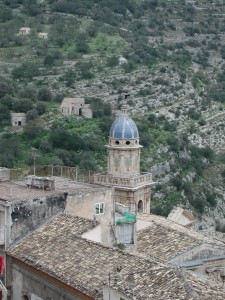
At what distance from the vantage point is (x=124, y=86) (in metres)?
93.3

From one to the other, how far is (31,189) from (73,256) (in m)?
5.62

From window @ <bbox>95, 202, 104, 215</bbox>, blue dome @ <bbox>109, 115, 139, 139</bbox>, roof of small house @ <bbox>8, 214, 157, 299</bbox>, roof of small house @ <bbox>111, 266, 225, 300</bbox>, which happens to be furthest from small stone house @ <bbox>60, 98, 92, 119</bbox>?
roof of small house @ <bbox>111, 266, 225, 300</bbox>

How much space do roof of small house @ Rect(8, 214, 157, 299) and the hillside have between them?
3574 centimetres

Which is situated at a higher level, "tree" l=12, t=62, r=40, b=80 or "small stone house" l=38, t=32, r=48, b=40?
"small stone house" l=38, t=32, r=48, b=40

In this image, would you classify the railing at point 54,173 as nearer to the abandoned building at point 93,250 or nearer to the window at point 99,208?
the abandoned building at point 93,250

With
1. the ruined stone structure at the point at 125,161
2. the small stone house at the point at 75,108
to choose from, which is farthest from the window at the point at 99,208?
the small stone house at the point at 75,108

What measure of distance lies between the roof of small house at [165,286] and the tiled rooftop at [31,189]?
6.84m

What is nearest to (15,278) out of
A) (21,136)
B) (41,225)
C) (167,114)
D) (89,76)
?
(41,225)

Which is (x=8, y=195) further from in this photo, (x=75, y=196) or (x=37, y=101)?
(x=37, y=101)

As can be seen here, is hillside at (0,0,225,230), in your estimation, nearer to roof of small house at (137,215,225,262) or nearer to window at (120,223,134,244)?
roof of small house at (137,215,225,262)

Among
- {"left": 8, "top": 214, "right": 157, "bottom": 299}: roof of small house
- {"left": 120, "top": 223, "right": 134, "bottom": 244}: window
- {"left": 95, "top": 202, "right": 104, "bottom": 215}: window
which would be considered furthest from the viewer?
{"left": 95, "top": 202, "right": 104, "bottom": 215}: window

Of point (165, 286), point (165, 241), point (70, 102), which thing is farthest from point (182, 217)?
point (70, 102)

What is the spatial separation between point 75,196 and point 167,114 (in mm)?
61858

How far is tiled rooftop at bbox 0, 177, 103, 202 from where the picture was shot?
26525mm
